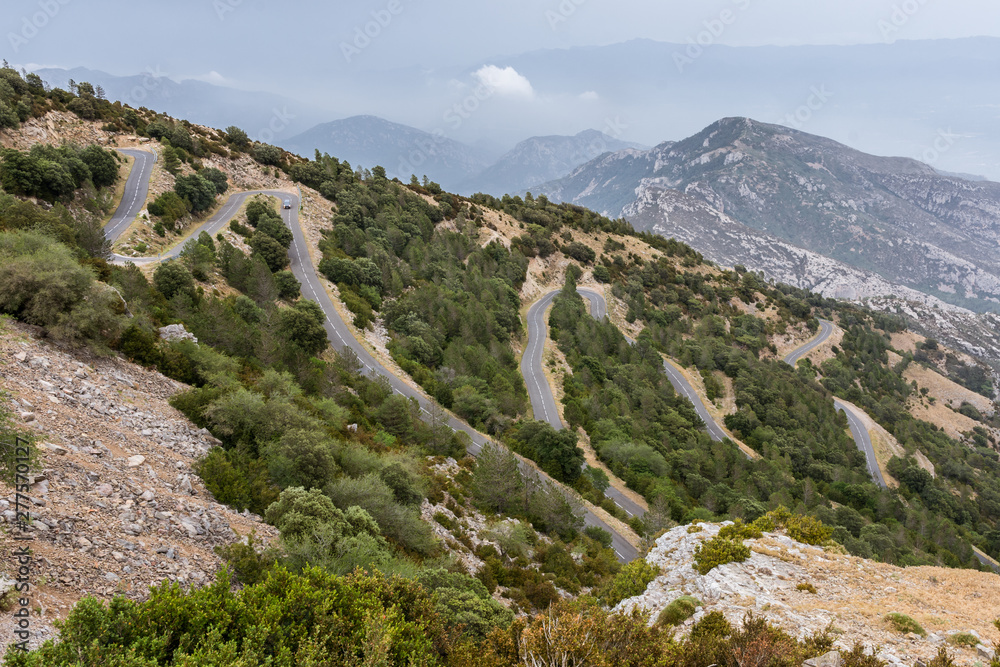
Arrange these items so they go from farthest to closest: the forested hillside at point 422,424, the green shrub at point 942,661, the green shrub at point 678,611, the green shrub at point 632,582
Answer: the green shrub at point 632,582 < the green shrub at point 678,611 < the green shrub at point 942,661 < the forested hillside at point 422,424

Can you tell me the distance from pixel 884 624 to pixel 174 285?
39414mm

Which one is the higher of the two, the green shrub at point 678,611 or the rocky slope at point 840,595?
the rocky slope at point 840,595

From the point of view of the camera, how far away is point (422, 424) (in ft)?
104

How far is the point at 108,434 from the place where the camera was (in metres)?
14.1

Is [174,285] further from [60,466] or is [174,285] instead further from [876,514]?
[876,514]

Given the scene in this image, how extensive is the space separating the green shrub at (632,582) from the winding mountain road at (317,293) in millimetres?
10858

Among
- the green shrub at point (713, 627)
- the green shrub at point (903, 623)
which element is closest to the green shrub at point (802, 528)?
the green shrub at point (903, 623)

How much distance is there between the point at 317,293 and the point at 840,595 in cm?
4520

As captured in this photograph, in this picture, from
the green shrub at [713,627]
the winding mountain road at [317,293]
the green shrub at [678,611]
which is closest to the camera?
the green shrub at [713,627]

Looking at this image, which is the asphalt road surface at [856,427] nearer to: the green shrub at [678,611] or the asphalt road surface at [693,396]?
the asphalt road surface at [693,396]

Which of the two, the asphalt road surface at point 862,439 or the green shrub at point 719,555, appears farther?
the asphalt road surface at point 862,439

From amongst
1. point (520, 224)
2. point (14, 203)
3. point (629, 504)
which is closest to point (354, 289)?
point (14, 203)

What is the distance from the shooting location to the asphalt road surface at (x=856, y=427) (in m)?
71.9

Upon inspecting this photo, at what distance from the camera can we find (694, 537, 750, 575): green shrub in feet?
57.7
